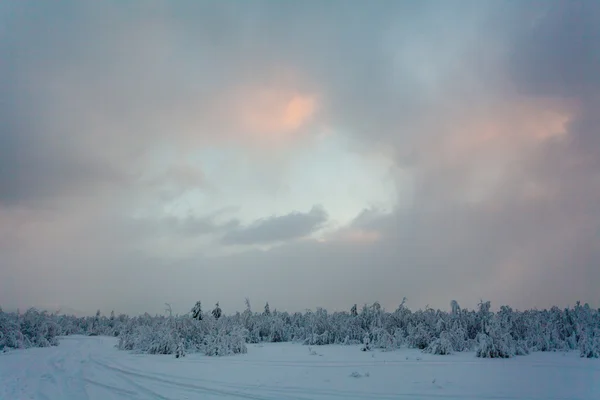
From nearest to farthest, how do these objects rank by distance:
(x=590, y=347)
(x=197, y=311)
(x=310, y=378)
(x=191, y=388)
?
(x=191, y=388) < (x=310, y=378) < (x=590, y=347) < (x=197, y=311)

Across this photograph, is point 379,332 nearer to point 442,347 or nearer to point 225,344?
point 442,347

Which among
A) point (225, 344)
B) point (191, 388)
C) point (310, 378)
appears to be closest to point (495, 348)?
point (310, 378)

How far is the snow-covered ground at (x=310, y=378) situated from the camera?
7.95m

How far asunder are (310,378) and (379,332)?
943 centimetres

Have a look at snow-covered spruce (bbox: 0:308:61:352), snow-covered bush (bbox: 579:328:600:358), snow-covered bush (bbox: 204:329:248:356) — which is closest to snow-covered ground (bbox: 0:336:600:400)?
snow-covered bush (bbox: 579:328:600:358)

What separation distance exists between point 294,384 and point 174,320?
1298 cm

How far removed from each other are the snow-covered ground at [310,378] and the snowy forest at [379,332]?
1798 millimetres

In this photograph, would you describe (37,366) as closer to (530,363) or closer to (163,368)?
(163,368)

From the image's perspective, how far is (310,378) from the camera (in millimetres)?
9883

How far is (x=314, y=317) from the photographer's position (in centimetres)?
2452

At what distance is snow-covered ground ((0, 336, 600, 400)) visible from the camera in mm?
7945

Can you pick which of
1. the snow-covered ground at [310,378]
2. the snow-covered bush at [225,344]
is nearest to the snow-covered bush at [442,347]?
the snow-covered ground at [310,378]

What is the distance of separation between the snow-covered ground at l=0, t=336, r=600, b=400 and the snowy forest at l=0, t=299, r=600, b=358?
1.80 m

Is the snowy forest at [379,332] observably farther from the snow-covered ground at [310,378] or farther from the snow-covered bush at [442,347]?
the snow-covered ground at [310,378]
